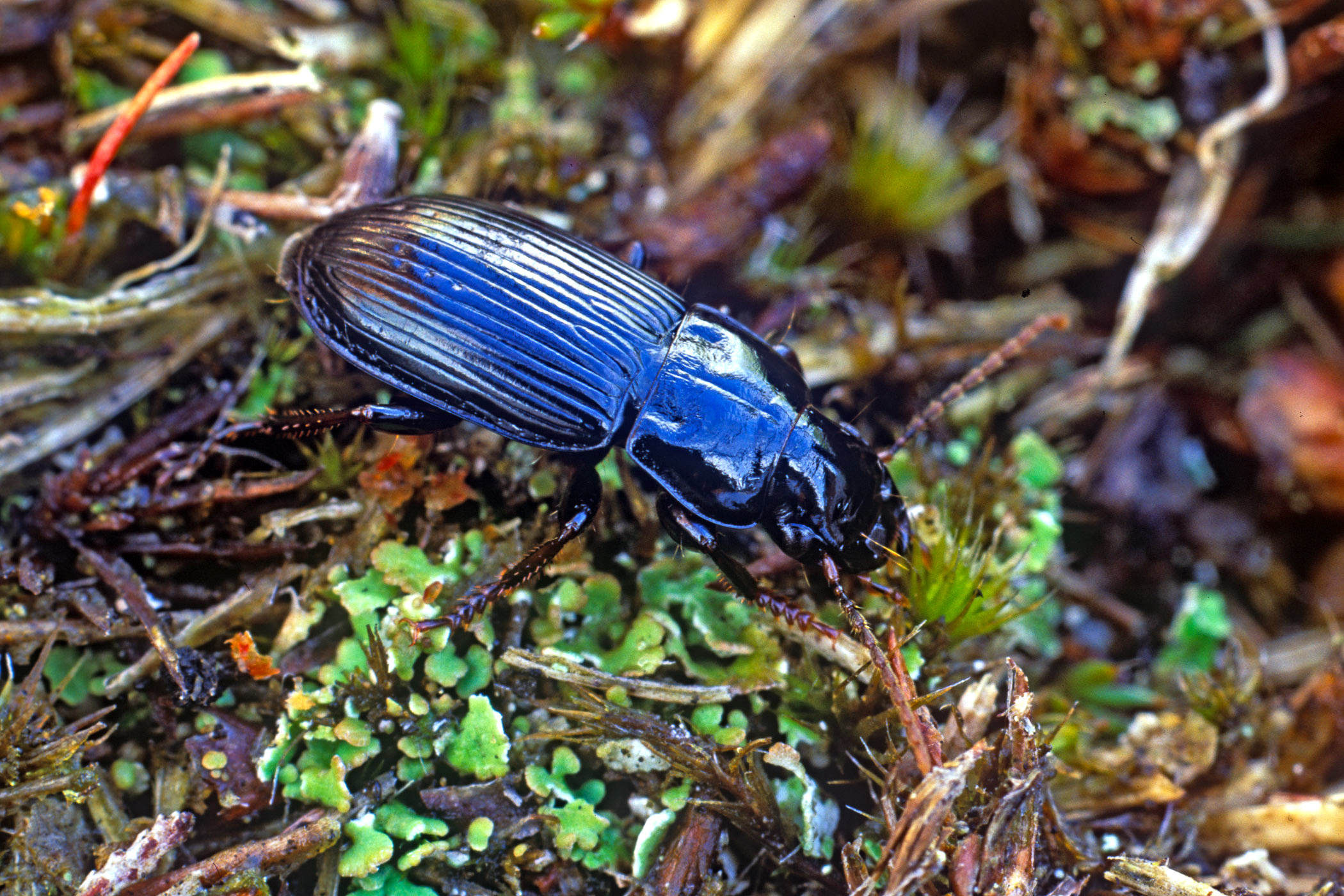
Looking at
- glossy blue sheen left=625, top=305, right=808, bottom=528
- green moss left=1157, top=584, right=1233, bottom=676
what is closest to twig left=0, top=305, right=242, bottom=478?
glossy blue sheen left=625, top=305, right=808, bottom=528

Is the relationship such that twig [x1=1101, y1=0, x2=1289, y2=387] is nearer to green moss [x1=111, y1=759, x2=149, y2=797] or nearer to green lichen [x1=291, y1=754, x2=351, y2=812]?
green lichen [x1=291, y1=754, x2=351, y2=812]

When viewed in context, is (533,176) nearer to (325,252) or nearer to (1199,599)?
(325,252)

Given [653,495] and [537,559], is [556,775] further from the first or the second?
[653,495]

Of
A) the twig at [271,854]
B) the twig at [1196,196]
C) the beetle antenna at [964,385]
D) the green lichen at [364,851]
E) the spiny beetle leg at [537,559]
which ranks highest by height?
the twig at [1196,196]

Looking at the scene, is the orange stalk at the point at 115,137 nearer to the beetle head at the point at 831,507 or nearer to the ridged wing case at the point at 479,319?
the ridged wing case at the point at 479,319

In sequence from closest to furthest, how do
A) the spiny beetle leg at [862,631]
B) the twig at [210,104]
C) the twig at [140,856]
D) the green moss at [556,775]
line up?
the twig at [140,856] → the spiny beetle leg at [862,631] → the green moss at [556,775] → the twig at [210,104]

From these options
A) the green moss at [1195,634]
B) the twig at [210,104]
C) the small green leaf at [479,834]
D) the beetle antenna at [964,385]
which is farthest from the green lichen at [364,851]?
the green moss at [1195,634]

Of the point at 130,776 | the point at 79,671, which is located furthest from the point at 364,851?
the point at 79,671
